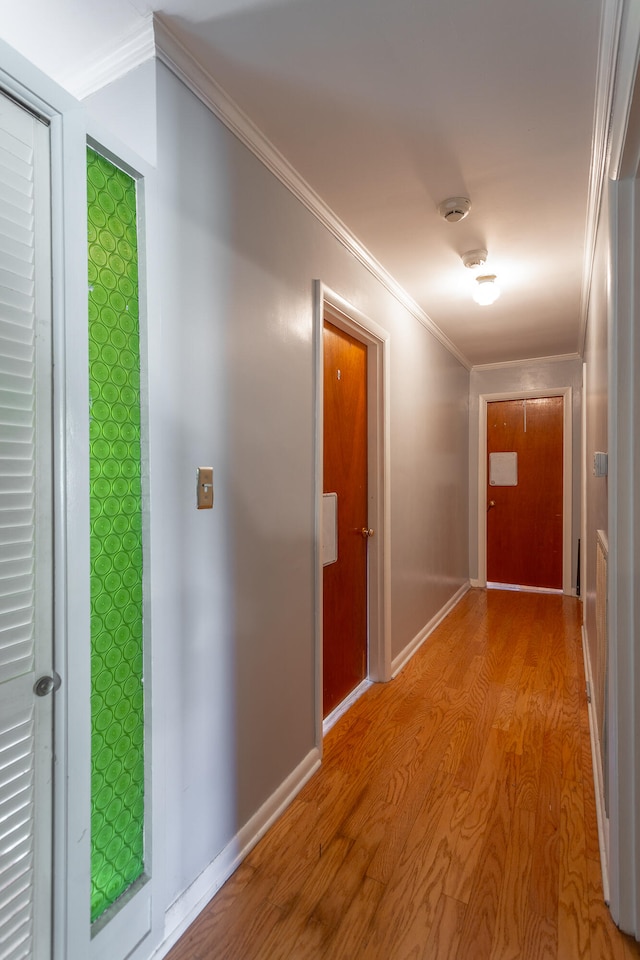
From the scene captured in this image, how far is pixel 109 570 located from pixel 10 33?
1.44m

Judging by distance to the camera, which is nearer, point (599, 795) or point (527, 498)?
point (599, 795)

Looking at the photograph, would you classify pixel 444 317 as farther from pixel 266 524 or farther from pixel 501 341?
pixel 266 524

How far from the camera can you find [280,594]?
1.83 m

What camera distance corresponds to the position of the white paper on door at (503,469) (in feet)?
17.0

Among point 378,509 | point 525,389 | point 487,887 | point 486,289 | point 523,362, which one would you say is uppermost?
point 523,362

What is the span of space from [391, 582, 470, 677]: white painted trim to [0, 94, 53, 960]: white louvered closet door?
7.59ft

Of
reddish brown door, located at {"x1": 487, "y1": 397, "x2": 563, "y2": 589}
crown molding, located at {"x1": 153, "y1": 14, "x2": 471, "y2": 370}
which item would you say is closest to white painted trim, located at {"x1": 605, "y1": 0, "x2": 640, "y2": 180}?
crown molding, located at {"x1": 153, "y1": 14, "x2": 471, "y2": 370}

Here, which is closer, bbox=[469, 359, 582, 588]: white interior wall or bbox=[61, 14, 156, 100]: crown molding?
bbox=[61, 14, 156, 100]: crown molding

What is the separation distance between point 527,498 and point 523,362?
1407mm

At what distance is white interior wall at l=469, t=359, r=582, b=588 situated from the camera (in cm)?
484

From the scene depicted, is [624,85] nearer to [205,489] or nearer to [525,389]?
[205,489]

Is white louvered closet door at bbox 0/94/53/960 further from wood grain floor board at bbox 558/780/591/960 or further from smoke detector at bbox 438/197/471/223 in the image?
smoke detector at bbox 438/197/471/223

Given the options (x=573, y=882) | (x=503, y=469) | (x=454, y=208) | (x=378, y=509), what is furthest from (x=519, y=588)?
(x=454, y=208)

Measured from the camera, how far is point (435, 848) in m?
1.64
